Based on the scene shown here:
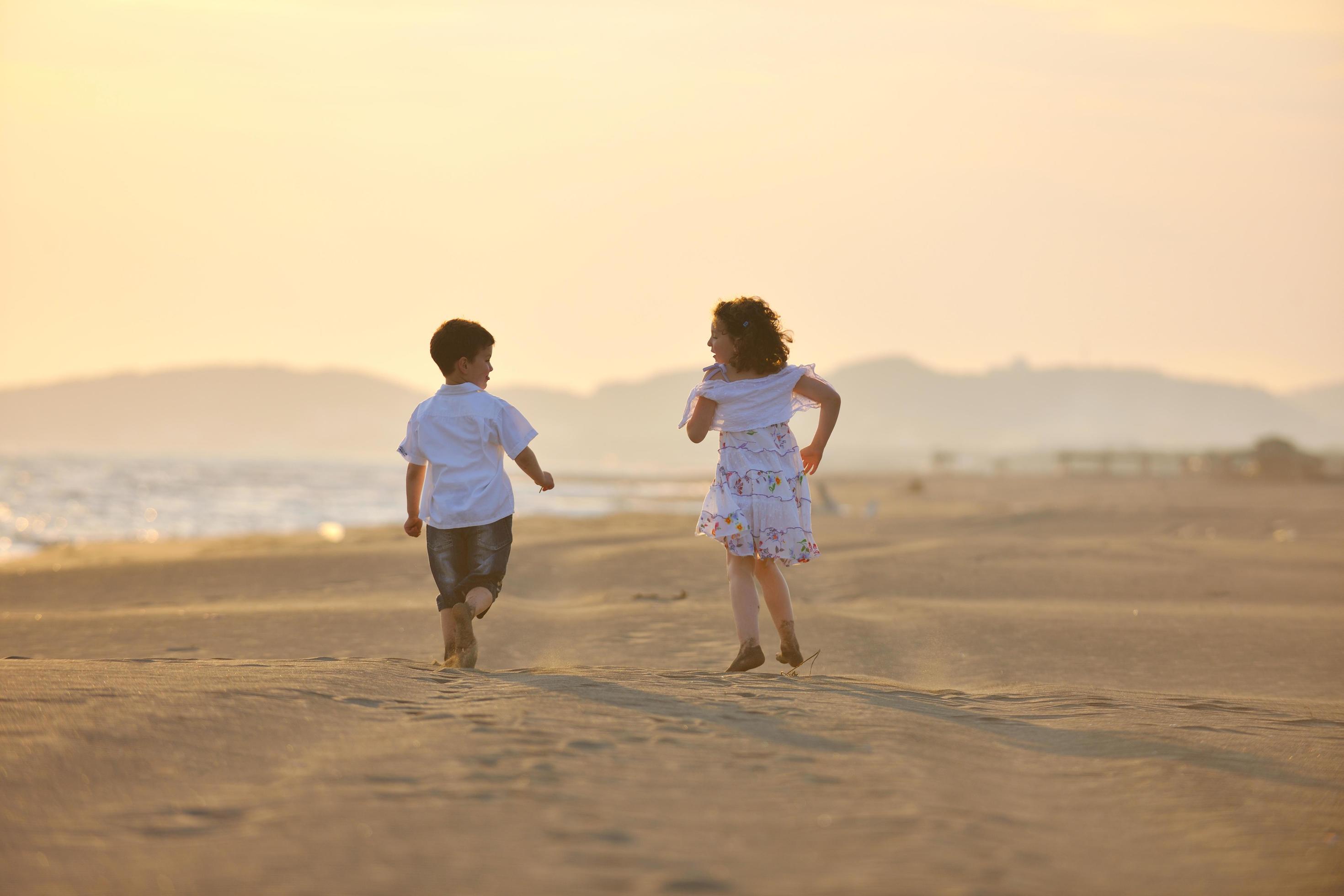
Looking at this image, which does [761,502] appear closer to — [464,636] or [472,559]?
[472,559]

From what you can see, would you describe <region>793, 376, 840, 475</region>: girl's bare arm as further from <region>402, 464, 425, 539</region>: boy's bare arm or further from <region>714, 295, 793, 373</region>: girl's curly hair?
<region>402, 464, 425, 539</region>: boy's bare arm

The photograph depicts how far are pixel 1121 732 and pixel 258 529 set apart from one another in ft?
68.3

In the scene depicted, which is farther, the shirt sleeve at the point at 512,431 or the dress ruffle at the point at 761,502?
the shirt sleeve at the point at 512,431

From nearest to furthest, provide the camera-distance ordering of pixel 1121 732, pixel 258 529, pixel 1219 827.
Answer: pixel 1219 827 < pixel 1121 732 < pixel 258 529

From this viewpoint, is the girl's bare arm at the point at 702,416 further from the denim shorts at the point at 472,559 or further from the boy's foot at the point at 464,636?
the boy's foot at the point at 464,636

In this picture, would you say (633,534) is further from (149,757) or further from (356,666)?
(149,757)

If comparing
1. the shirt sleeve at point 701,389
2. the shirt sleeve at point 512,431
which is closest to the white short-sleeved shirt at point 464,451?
the shirt sleeve at point 512,431

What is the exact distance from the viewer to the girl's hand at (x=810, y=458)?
17.6ft

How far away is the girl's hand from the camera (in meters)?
5.38

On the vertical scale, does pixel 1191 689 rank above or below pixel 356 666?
below

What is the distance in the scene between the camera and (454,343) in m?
5.53

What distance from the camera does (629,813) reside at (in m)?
2.89

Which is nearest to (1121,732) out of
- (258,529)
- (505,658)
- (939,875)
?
(939,875)

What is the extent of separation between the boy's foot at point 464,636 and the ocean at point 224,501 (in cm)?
1360
